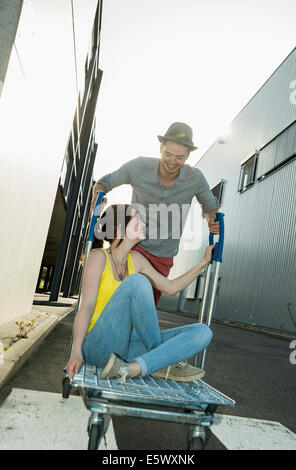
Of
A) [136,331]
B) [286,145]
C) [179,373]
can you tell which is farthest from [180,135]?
[286,145]

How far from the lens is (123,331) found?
249 centimetres

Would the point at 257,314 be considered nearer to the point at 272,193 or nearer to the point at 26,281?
the point at 272,193

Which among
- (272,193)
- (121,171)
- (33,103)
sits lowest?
(121,171)

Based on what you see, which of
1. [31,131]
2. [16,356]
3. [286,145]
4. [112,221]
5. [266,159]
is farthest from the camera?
[266,159]

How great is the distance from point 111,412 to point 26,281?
478 cm

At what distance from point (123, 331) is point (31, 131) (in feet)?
9.49

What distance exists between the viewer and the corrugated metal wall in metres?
14.3

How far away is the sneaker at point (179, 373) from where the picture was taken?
A: 8.13 ft

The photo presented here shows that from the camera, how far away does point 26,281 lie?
6227 mm

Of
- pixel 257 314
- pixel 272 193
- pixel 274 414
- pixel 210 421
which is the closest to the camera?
pixel 210 421

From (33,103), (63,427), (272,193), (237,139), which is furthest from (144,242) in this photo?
(237,139)

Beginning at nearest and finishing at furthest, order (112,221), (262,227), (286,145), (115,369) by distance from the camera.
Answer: (115,369), (112,221), (286,145), (262,227)

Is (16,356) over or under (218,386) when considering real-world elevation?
over

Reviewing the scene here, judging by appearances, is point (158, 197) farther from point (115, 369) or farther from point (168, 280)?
point (115, 369)
